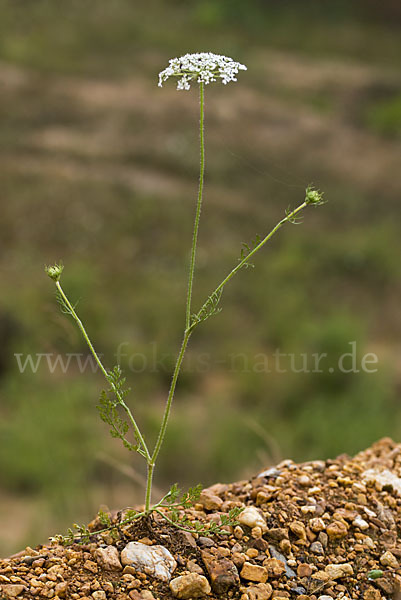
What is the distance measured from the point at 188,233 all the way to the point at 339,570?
27.7 ft

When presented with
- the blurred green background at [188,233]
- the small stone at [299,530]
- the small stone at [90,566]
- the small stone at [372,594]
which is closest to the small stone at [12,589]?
the small stone at [90,566]

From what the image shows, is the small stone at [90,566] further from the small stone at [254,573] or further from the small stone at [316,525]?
the small stone at [316,525]

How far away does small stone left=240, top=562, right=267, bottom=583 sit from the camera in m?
1.71

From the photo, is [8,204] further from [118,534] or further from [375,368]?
[118,534]

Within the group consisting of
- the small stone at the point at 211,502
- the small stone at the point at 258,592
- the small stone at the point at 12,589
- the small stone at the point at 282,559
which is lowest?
the small stone at the point at 12,589

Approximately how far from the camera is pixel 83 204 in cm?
1027

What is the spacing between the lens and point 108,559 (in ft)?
5.61

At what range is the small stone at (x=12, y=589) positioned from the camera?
5.22 feet

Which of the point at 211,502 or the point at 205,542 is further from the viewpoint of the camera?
the point at 211,502

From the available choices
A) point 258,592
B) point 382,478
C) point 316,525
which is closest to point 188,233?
point 382,478

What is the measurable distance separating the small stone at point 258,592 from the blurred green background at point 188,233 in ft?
4.44

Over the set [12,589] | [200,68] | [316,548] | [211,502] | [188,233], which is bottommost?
[12,589]

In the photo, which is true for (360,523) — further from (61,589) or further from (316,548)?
(61,589)

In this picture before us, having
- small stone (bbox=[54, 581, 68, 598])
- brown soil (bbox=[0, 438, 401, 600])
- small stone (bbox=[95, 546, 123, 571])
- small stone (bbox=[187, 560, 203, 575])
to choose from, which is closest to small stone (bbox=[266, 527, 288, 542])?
brown soil (bbox=[0, 438, 401, 600])
